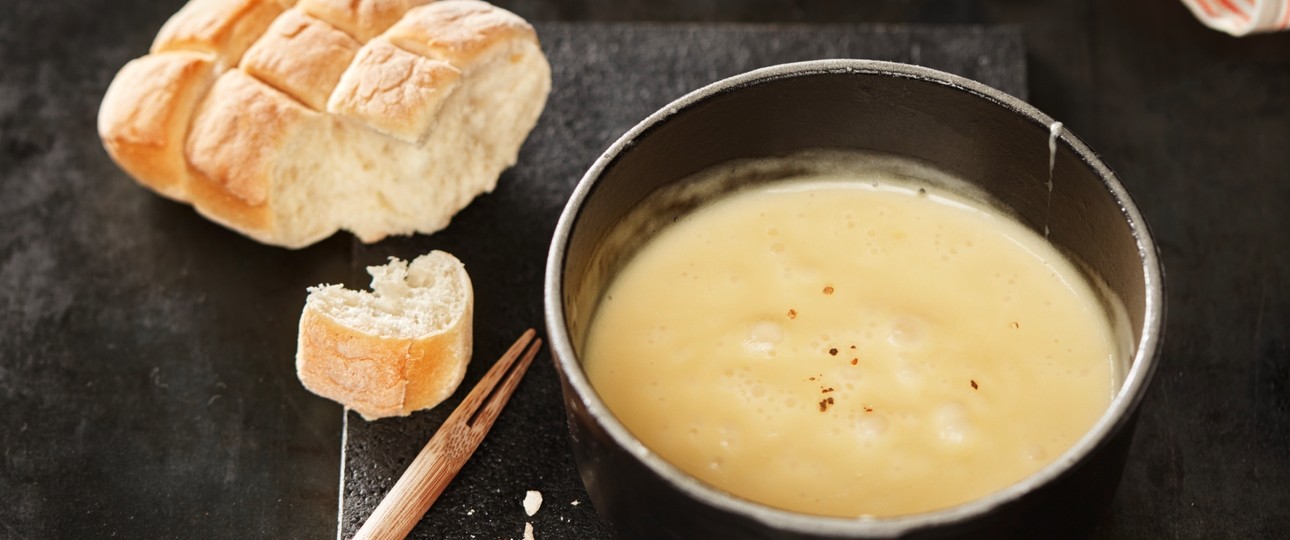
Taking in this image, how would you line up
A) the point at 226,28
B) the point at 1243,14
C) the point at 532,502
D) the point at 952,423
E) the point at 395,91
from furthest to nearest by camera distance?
the point at 1243,14 < the point at 226,28 < the point at 395,91 < the point at 532,502 < the point at 952,423

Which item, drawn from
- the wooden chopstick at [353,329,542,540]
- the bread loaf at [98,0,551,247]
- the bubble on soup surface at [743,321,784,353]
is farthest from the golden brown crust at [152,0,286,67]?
the bubble on soup surface at [743,321,784,353]

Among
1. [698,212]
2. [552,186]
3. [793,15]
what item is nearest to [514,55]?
[552,186]

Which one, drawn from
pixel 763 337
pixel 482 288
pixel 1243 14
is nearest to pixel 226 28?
pixel 482 288

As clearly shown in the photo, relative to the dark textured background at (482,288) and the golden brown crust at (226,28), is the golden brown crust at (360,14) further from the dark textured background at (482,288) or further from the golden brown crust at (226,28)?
the dark textured background at (482,288)

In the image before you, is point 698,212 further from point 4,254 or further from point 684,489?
point 4,254

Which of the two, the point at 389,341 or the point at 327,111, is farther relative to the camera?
the point at 327,111

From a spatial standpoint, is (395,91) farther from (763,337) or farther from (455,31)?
(763,337)

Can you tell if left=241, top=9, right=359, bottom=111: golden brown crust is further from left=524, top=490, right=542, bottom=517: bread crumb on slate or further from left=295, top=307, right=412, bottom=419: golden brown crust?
left=524, top=490, right=542, bottom=517: bread crumb on slate

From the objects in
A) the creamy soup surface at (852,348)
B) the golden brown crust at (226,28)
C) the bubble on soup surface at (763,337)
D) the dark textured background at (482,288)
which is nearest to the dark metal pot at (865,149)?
the creamy soup surface at (852,348)
